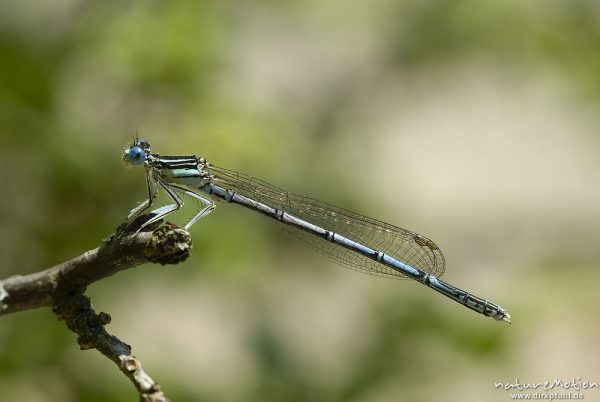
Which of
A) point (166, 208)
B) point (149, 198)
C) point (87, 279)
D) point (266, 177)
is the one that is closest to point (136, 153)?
point (149, 198)

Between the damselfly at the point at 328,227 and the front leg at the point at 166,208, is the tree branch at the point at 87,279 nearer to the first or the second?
the front leg at the point at 166,208

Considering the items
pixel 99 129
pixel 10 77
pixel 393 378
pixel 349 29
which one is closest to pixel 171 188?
pixel 99 129

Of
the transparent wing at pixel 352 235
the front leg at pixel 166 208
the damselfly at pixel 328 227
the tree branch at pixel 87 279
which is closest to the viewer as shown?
the tree branch at pixel 87 279

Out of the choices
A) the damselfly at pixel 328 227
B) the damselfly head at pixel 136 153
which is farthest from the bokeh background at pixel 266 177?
the damselfly head at pixel 136 153

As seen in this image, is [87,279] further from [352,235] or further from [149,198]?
[352,235]

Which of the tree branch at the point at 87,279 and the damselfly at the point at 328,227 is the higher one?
the damselfly at the point at 328,227

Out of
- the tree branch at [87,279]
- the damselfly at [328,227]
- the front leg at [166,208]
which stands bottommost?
the tree branch at [87,279]
